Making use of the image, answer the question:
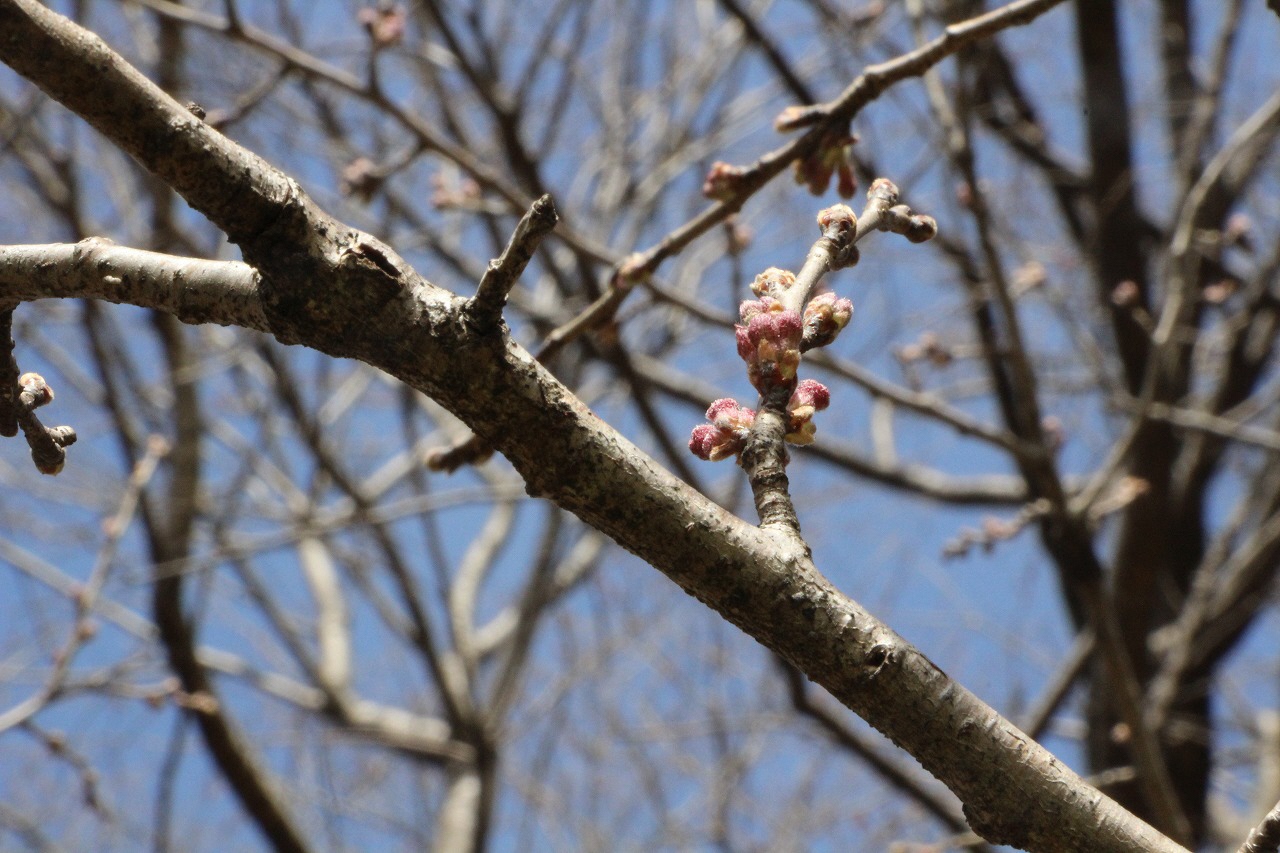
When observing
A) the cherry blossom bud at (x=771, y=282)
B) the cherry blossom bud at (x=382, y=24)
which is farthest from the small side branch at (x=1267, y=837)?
the cherry blossom bud at (x=382, y=24)

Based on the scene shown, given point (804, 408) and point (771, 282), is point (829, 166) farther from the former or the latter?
point (804, 408)

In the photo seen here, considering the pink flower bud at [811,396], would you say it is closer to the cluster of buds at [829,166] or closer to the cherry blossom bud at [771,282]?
the cherry blossom bud at [771,282]

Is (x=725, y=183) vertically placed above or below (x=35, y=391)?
above

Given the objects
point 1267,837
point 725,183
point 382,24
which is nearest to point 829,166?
point 725,183

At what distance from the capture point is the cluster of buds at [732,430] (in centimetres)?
144

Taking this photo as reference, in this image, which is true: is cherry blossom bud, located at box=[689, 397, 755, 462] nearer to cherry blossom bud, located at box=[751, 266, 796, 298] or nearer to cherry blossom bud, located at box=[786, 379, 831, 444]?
cherry blossom bud, located at box=[786, 379, 831, 444]

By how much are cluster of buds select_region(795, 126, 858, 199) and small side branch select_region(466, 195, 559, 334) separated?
109cm

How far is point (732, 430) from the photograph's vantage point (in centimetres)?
144

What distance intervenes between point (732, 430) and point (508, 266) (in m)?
0.41

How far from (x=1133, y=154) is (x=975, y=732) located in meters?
4.93

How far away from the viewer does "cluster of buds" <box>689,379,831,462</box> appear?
1438 mm

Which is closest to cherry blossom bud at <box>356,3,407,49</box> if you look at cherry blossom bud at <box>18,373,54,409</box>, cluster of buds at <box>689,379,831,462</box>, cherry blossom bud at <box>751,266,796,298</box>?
cherry blossom bud at <box>18,373,54,409</box>

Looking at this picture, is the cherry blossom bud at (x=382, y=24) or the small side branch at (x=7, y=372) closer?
the small side branch at (x=7, y=372)

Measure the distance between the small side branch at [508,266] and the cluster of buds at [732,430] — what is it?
0.35m
